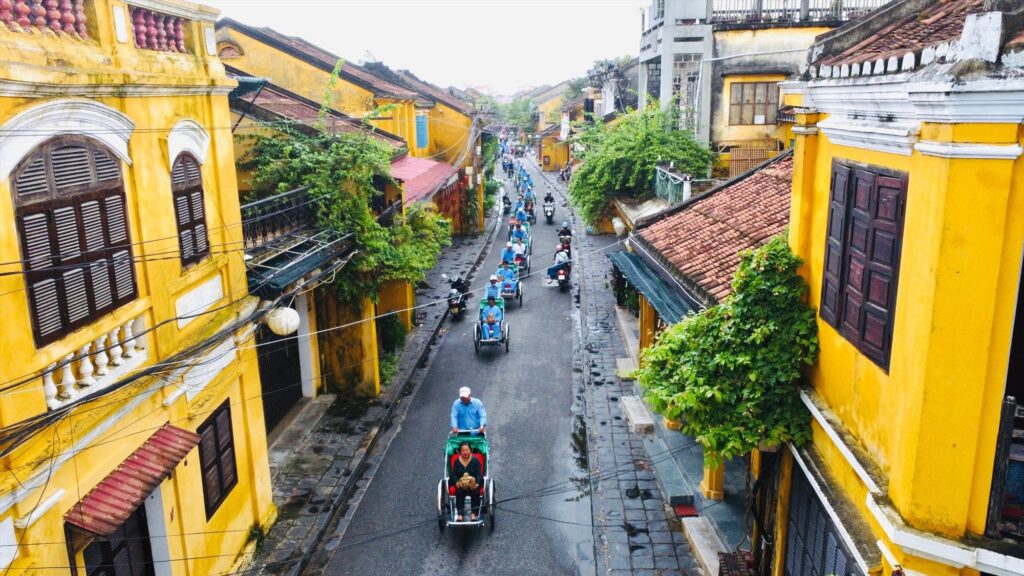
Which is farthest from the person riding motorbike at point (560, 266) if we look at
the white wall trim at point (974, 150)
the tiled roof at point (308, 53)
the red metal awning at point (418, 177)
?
the white wall trim at point (974, 150)

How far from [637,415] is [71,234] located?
10469mm

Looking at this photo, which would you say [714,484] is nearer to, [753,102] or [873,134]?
[873,134]

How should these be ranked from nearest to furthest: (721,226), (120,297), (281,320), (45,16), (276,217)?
(45,16), (120,297), (281,320), (276,217), (721,226)

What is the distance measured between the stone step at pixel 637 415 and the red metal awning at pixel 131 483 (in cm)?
842

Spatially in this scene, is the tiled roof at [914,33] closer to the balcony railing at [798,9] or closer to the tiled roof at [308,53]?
the tiled roof at [308,53]

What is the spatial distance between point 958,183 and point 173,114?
728 cm

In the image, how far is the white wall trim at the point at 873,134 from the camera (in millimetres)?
4746

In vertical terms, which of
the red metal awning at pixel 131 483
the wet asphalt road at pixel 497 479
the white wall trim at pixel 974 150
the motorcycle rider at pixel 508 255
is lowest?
the wet asphalt road at pixel 497 479

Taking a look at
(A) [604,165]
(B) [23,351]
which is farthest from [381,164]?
(A) [604,165]

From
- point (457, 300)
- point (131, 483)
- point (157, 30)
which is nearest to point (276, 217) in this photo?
point (157, 30)

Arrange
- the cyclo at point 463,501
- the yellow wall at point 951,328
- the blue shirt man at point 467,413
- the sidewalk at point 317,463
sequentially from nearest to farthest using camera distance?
the yellow wall at point 951,328, the sidewalk at point 317,463, the cyclo at point 463,501, the blue shirt man at point 467,413

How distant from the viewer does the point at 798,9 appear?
1972 cm

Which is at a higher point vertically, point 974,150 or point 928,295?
point 974,150

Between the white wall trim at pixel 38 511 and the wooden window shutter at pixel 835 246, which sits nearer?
the white wall trim at pixel 38 511
